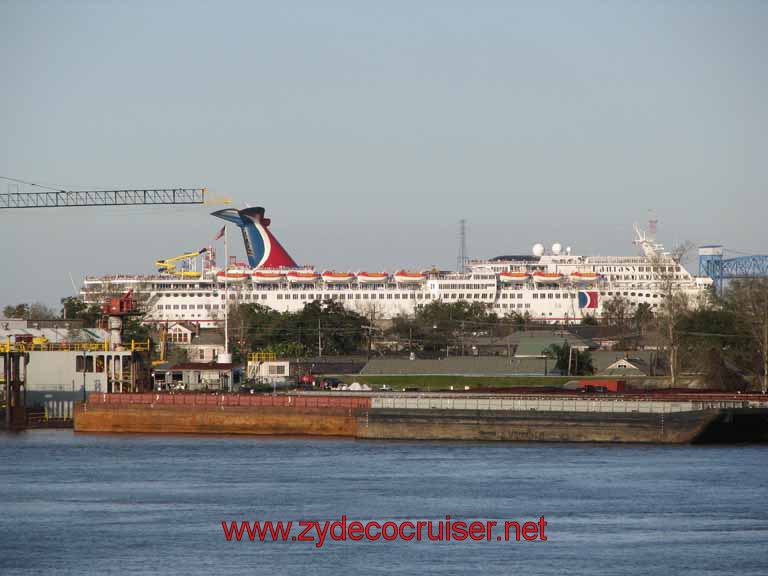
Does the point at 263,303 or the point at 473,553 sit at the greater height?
the point at 263,303

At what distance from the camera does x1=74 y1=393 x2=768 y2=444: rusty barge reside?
51.8 m

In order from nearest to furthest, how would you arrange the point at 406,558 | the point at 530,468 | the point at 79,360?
1. the point at 406,558
2. the point at 530,468
3. the point at 79,360

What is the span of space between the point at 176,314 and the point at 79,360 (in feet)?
304

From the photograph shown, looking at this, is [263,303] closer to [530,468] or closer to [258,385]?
[258,385]

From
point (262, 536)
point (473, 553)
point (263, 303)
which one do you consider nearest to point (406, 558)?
point (473, 553)

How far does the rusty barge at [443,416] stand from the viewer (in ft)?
170

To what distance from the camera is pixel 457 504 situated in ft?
123

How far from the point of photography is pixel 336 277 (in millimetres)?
154375

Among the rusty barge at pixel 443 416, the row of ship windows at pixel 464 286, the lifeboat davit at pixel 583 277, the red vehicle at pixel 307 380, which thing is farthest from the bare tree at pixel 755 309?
the row of ship windows at pixel 464 286

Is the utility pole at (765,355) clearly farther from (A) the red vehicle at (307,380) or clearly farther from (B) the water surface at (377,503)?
(A) the red vehicle at (307,380)

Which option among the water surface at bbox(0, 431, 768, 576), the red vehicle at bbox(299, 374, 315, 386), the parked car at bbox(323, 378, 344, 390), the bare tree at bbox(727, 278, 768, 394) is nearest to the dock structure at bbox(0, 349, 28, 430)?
the water surface at bbox(0, 431, 768, 576)

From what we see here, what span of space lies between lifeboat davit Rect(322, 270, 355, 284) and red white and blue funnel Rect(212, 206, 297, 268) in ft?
21.9

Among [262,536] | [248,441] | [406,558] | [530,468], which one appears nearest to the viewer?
[406,558]

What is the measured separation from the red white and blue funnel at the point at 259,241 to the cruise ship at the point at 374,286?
11 centimetres
